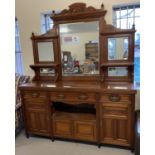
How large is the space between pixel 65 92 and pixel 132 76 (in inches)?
40.6

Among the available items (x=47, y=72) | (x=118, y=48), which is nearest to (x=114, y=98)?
(x=118, y=48)

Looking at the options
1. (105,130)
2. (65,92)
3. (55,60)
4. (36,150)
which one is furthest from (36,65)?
(105,130)

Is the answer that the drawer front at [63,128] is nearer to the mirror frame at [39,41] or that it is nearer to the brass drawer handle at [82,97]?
the brass drawer handle at [82,97]

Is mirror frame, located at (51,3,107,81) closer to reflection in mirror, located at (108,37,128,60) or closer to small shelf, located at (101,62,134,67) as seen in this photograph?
small shelf, located at (101,62,134,67)

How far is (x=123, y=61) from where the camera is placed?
8.12ft

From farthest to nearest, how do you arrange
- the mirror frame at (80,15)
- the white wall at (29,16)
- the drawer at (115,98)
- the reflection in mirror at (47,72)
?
1. the reflection in mirror at (47,72)
2. the white wall at (29,16)
3. the mirror frame at (80,15)
4. the drawer at (115,98)

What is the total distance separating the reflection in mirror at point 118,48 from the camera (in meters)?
2.45

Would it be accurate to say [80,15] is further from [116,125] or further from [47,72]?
[116,125]

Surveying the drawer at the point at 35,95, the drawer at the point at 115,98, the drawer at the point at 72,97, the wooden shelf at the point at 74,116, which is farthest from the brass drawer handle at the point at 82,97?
the drawer at the point at 35,95

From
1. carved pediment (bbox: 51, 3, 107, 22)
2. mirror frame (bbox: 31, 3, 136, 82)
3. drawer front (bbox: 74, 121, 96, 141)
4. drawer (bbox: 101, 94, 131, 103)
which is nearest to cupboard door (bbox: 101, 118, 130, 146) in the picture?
drawer front (bbox: 74, 121, 96, 141)

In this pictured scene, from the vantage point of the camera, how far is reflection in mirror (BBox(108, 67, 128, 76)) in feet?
8.29

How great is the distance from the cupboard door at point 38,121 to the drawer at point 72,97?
12.5 inches

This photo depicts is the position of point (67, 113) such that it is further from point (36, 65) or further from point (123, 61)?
point (123, 61)
